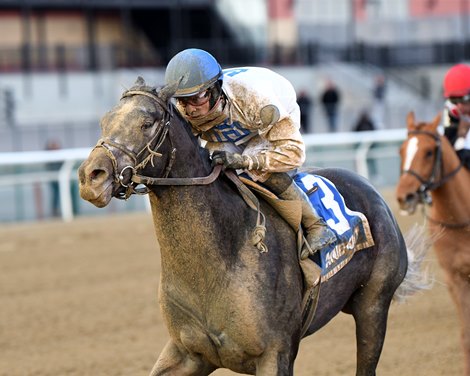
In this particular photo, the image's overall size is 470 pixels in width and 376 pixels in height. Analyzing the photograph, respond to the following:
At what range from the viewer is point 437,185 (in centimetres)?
671

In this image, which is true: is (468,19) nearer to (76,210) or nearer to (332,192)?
(76,210)

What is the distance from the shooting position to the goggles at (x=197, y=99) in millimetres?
4121

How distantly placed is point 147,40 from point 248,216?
89.5ft

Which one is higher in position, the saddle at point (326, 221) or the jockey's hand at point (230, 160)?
the jockey's hand at point (230, 160)

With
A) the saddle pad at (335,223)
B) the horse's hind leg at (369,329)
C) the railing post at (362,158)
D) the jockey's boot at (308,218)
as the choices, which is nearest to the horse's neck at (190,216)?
the jockey's boot at (308,218)

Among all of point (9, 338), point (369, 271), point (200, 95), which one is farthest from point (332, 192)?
point (9, 338)

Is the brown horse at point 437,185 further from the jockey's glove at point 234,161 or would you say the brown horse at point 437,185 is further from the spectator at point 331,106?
the spectator at point 331,106

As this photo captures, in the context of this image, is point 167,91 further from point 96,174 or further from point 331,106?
point 331,106

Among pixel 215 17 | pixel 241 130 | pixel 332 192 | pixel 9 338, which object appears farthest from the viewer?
pixel 215 17

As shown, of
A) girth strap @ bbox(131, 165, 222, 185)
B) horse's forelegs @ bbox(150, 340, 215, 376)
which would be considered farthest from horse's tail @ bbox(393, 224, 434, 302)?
girth strap @ bbox(131, 165, 222, 185)

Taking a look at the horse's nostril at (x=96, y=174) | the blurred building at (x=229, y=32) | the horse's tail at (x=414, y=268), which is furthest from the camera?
the blurred building at (x=229, y=32)

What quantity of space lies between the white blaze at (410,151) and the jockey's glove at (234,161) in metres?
2.78

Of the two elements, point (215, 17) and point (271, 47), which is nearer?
point (271, 47)

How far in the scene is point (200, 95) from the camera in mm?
4117
